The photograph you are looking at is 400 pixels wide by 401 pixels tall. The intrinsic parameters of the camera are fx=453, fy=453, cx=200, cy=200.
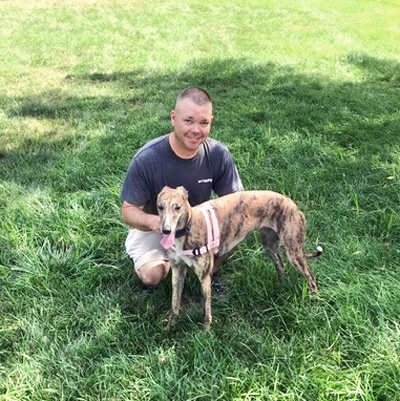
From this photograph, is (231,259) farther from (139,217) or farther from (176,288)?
(139,217)

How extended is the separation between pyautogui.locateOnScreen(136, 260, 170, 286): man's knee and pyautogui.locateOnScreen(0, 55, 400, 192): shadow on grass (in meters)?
1.77

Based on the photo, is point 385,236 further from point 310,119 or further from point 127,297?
point 310,119

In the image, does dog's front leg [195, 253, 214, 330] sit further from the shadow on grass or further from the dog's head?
the shadow on grass

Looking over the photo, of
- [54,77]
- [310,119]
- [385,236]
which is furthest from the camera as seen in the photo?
[54,77]

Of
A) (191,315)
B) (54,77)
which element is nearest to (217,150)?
(191,315)

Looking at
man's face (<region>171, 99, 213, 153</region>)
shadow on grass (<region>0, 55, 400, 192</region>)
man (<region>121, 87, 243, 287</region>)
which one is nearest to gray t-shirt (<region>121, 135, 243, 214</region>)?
man (<region>121, 87, 243, 287</region>)

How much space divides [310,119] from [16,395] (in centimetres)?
520

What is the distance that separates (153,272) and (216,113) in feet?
13.6

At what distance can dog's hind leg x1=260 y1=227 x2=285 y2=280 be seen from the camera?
330 cm

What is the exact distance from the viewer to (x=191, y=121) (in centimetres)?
286

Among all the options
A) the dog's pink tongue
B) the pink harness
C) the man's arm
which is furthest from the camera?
the man's arm

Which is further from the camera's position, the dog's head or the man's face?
the man's face

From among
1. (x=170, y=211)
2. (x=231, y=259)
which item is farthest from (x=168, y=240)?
(x=231, y=259)

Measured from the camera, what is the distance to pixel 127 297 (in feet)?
11.0
